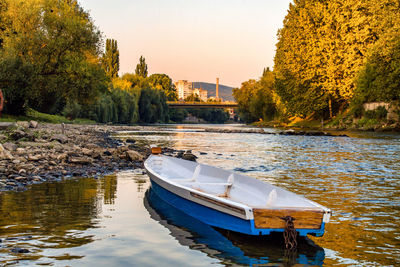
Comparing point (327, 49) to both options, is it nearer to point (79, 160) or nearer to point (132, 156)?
point (132, 156)

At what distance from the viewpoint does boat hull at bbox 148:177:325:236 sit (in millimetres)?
6051

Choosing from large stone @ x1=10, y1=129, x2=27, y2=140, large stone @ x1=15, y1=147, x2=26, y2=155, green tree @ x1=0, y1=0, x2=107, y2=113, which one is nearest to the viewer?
large stone @ x1=15, y1=147, x2=26, y2=155

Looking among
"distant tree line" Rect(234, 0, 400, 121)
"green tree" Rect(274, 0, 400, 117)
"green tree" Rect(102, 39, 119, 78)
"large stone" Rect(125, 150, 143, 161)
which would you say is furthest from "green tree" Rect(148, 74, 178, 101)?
"large stone" Rect(125, 150, 143, 161)

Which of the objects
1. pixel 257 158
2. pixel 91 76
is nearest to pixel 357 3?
pixel 91 76

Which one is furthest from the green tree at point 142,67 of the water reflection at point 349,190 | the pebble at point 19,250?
the pebble at point 19,250

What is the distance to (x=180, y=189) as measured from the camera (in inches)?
299

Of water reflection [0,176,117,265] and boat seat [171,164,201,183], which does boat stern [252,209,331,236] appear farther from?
boat seat [171,164,201,183]

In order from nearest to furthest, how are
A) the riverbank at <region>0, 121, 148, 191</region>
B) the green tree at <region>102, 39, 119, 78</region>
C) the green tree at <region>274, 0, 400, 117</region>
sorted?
the riverbank at <region>0, 121, 148, 191</region> < the green tree at <region>274, 0, 400, 117</region> < the green tree at <region>102, 39, 119, 78</region>

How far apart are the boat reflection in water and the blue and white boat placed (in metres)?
0.24

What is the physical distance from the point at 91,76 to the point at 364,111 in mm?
30305

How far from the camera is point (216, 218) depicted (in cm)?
679

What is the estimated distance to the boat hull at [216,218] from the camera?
6.05m

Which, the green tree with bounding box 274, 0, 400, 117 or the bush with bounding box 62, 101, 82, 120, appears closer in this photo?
the green tree with bounding box 274, 0, 400, 117

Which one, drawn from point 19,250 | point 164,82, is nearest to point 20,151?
point 19,250
